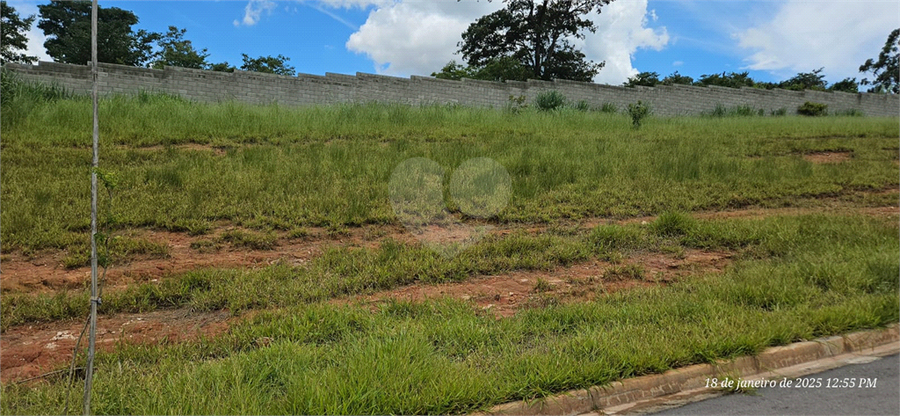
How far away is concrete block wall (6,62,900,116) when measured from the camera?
608 inches

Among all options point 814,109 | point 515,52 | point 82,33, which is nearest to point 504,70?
point 515,52

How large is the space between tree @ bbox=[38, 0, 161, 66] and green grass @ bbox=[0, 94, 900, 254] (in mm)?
11926

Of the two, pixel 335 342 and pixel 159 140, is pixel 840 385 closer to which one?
pixel 335 342

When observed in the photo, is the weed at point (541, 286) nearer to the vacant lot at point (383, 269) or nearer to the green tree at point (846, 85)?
the vacant lot at point (383, 269)

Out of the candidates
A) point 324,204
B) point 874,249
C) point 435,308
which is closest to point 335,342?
point 435,308

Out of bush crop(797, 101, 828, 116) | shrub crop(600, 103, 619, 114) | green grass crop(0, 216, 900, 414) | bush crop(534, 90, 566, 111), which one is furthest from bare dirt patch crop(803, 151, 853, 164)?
bush crop(797, 101, 828, 116)

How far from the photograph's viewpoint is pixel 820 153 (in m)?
13.0

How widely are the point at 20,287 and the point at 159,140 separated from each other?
5.96 metres

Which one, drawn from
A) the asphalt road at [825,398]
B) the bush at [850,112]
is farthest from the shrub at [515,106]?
the bush at [850,112]

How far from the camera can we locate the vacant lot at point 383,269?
3.11 m


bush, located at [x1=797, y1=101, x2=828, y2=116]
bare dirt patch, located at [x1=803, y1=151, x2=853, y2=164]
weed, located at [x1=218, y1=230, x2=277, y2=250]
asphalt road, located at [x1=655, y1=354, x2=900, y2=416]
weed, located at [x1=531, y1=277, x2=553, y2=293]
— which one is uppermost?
bush, located at [x1=797, y1=101, x2=828, y2=116]

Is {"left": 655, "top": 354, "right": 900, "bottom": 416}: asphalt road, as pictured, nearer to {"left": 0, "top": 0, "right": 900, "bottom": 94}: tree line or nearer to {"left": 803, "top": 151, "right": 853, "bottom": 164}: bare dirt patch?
{"left": 803, "top": 151, "right": 853, "bottom": 164}: bare dirt patch

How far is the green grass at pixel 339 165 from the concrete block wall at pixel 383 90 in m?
2.21

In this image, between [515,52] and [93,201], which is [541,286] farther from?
[515,52]
